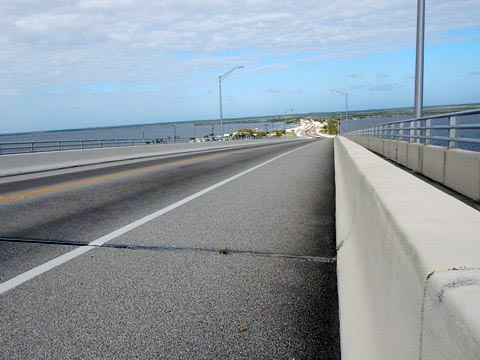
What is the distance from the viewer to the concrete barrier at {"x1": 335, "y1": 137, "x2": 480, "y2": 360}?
146 cm

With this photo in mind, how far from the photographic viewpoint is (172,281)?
4926 millimetres

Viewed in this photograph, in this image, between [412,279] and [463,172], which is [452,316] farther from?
[463,172]

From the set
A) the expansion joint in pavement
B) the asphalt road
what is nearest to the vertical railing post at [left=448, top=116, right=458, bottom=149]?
the asphalt road

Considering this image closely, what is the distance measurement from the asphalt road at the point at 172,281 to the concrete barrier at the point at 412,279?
611mm

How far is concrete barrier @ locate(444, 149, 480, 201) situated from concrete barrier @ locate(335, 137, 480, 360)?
4566 millimetres

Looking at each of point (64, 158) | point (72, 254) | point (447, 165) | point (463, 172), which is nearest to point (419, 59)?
point (447, 165)

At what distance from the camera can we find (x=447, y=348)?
1.43 meters

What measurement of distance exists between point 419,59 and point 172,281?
1418 cm

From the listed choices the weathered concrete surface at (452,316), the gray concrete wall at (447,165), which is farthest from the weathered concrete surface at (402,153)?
the weathered concrete surface at (452,316)

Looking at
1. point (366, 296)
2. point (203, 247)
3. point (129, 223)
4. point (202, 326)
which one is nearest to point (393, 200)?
point (366, 296)

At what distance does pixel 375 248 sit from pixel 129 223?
553 cm

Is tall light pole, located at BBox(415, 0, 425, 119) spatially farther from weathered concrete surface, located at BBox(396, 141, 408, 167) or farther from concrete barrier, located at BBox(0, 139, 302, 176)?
concrete barrier, located at BBox(0, 139, 302, 176)

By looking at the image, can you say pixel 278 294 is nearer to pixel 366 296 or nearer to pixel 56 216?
pixel 366 296

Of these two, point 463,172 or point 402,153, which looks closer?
point 463,172
